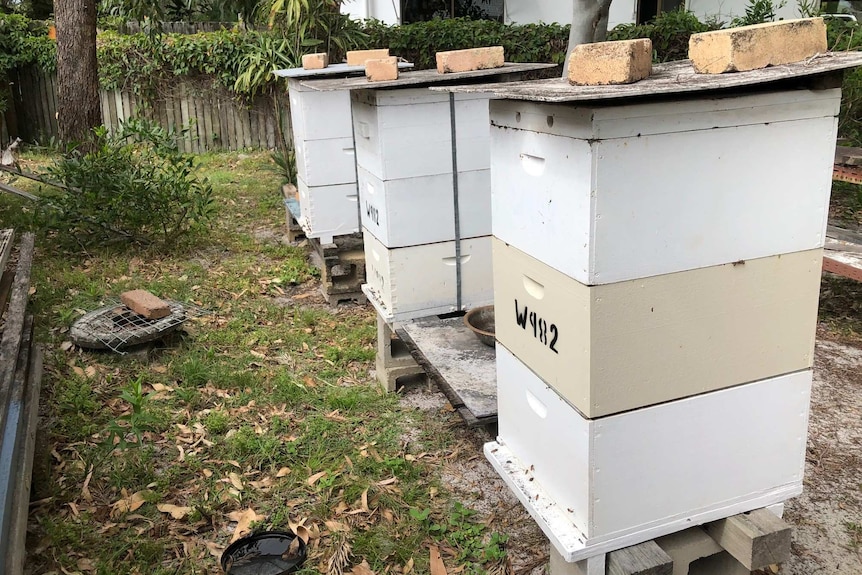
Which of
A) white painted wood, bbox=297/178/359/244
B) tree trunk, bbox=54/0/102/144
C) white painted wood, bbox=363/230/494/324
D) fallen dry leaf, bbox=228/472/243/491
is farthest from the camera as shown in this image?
tree trunk, bbox=54/0/102/144

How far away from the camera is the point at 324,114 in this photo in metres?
4.89

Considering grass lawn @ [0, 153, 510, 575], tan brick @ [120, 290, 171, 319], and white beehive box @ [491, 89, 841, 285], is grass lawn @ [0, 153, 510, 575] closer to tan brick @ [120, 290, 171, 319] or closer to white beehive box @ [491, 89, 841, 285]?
tan brick @ [120, 290, 171, 319]

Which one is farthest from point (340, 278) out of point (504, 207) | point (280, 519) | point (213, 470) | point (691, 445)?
point (691, 445)

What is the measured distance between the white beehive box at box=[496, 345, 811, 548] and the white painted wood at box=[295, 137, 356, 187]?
324cm

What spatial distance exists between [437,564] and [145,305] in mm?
2637

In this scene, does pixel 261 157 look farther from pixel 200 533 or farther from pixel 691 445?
pixel 691 445

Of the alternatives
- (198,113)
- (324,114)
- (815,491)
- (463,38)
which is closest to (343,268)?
(324,114)

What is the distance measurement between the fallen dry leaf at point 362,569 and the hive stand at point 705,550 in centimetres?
70

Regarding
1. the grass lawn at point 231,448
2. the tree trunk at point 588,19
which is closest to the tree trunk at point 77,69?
the grass lawn at point 231,448

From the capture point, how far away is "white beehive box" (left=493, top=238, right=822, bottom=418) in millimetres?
A: 1729

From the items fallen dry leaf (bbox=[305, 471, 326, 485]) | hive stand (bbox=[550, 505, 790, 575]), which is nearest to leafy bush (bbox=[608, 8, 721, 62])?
fallen dry leaf (bbox=[305, 471, 326, 485])

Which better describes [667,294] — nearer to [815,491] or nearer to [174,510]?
[815,491]

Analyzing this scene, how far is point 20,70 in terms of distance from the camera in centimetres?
1100

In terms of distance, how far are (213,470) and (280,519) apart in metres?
0.50
